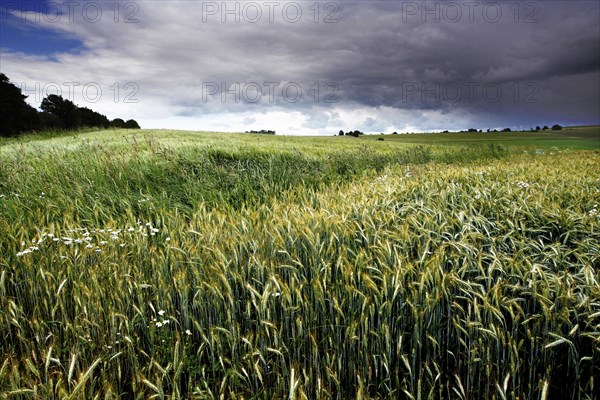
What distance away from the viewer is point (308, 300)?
279cm

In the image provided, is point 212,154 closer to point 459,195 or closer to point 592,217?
point 459,195

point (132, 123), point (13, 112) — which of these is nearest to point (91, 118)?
point (132, 123)

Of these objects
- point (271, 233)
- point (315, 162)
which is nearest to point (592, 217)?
point (271, 233)

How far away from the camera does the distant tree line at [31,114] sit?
35.7 metres

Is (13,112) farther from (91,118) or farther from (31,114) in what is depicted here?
(91,118)

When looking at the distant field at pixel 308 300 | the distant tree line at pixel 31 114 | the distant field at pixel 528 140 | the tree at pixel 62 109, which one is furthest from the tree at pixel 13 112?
the distant field at pixel 308 300

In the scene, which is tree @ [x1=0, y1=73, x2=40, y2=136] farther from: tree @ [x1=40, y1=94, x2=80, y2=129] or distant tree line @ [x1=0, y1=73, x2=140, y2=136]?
tree @ [x1=40, y1=94, x2=80, y2=129]

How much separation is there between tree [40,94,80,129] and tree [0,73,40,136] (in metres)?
10.2

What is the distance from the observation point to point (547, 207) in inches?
172

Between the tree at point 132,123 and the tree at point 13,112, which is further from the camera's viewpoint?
the tree at point 132,123

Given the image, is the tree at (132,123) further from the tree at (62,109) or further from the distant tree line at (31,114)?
the tree at (62,109)

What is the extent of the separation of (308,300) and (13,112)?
4433cm

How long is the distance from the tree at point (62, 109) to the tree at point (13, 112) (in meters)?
10.2

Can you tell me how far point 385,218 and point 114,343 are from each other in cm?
257
